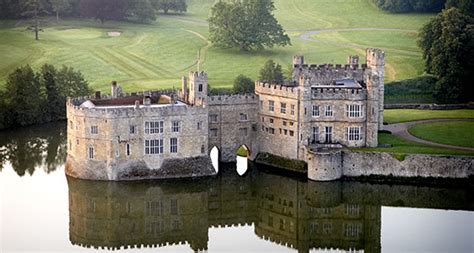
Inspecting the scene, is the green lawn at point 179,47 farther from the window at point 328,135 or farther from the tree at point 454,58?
the window at point 328,135

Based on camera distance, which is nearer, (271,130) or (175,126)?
(175,126)

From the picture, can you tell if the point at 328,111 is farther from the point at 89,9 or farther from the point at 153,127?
the point at 89,9

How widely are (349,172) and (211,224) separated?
12294 mm

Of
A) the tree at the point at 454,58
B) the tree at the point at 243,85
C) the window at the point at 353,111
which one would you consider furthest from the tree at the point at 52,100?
the tree at the point at 454,58

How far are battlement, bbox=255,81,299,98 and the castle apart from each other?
0.07 m

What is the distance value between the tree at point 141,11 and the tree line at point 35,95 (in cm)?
2934

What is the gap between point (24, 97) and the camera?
99250mm

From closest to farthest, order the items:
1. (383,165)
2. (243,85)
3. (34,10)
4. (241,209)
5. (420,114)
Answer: (241,209), (383,165), (420,114), (243,85), (34,10)

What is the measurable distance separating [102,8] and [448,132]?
201ft

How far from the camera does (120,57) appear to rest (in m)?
122

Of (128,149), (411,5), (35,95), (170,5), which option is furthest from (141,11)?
(128,149)

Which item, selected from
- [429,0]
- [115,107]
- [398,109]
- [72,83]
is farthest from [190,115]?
[429,0]

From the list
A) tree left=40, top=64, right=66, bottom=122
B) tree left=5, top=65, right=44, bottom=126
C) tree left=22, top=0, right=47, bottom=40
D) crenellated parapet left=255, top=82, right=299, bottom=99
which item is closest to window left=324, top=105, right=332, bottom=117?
crenellated parapet left=255, top=82, right=299, bottom=99

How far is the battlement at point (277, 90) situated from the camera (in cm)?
7838
